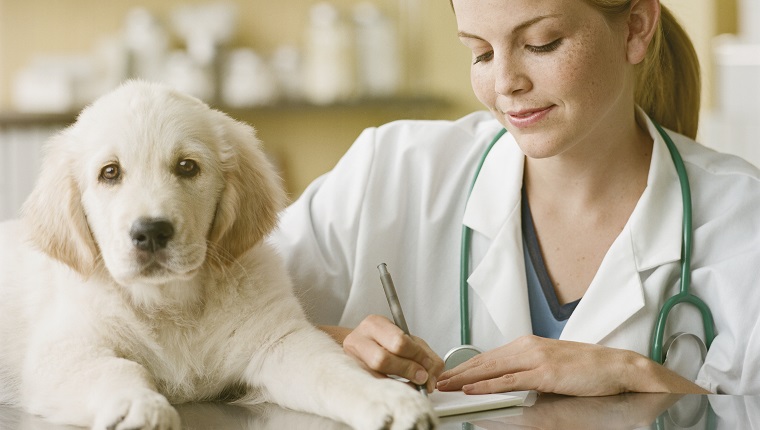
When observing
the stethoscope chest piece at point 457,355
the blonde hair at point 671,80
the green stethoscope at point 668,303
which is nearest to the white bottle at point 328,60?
the blonde hair at point 671,80

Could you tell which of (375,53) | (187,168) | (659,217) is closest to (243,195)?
(187,168)

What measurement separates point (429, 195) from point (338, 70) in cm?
208

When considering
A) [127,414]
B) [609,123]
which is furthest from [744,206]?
[127,414]

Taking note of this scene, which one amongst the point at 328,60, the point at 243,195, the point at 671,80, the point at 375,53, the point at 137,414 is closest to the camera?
the point at 137,414

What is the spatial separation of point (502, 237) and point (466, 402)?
1.58 ft

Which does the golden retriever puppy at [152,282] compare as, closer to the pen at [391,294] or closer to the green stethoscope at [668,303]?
the pen at [391,294]

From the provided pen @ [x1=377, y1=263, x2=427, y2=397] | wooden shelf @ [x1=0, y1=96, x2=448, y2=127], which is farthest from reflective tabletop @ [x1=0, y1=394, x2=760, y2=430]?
wooden shelf @ [x1=0, y1=96, x2=448, y2=127]

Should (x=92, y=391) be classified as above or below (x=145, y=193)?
below

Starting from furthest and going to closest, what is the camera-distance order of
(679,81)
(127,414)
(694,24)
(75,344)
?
(694,24) < (679,81) < (75,344) < (127,414)

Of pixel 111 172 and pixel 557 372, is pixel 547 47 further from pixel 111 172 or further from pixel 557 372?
pixel 111 172

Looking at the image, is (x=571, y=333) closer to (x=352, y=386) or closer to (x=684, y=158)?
(x=684, y=158)

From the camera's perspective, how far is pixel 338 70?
3541 millimetres

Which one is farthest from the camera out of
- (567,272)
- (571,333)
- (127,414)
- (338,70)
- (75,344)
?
(338,70)

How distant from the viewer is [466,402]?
3.30ft
